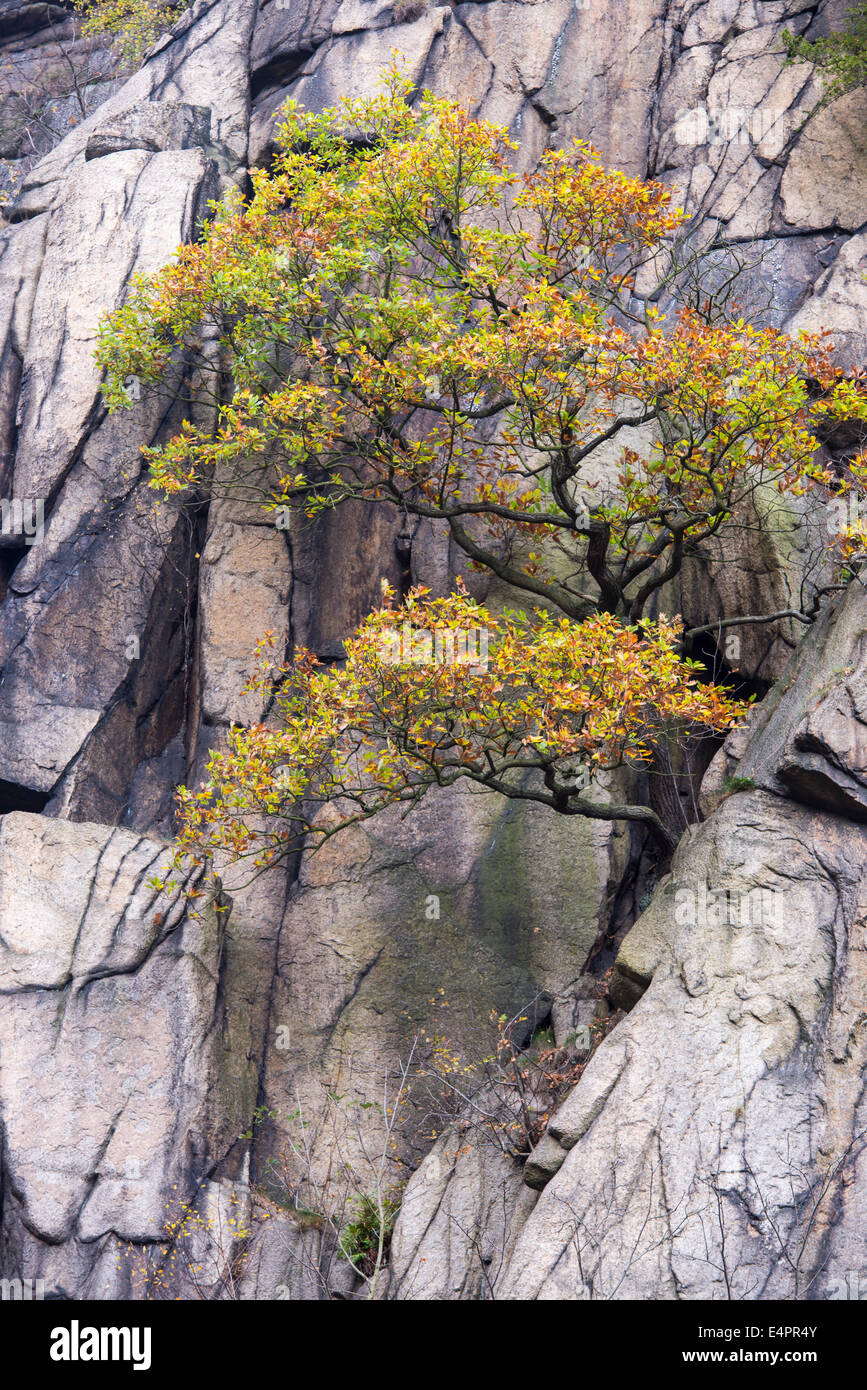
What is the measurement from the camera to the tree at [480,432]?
573 inches

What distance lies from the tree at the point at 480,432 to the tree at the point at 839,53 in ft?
16.5

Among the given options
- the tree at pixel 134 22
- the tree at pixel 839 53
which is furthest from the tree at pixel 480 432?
the tree at pixel 134 22

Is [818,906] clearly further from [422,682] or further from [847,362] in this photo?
[847,362]

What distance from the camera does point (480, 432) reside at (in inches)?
794

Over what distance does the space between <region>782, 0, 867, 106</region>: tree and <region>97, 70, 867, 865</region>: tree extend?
16.5 feet

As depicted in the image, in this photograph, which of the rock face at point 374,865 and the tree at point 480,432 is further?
the tree at point 480,432

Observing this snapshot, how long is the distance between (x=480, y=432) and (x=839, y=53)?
8847 millimetres

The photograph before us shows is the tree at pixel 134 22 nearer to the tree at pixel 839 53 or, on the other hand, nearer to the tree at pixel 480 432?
the tree at pixel 480 432

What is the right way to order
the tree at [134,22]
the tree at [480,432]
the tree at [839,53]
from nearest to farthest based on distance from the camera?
the tree at [480,432], the tree at [839,53], the tree at [134,22]

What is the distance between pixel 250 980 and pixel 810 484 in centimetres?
1041

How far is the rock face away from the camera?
43.0 ft

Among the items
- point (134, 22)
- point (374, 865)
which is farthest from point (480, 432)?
point (134, 22)

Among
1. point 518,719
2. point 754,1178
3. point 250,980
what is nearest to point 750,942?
point 754,1178

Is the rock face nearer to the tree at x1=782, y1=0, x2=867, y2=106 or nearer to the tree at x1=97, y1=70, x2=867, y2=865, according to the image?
the tree at x1=782, y1=0, x2=867, y2=106
